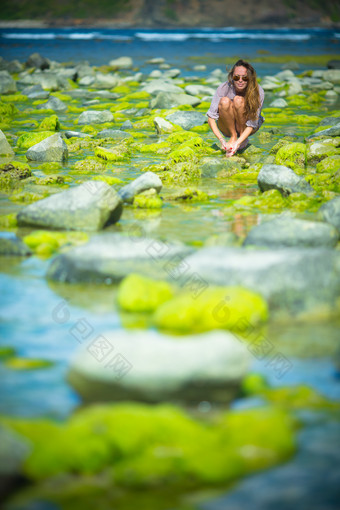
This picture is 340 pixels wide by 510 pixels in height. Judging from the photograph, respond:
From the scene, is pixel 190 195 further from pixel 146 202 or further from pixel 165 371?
pixel 165 371

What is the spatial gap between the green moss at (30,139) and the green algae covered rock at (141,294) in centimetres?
442

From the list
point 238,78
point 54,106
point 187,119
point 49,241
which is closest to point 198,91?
point 54,106

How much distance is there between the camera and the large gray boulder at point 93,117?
29.5 ft

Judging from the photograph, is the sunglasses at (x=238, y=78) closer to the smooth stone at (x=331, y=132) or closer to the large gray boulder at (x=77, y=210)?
the smooth stone at (x=331, y=132)

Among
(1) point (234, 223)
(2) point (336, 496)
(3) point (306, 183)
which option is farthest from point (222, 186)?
(2) point (336, 496)

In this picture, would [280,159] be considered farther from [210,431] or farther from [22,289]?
[210,431]

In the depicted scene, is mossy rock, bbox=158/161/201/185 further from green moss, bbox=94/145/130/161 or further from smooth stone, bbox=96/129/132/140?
smooth stone, bbox=96/129/132/140

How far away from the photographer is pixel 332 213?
3996 millimetres

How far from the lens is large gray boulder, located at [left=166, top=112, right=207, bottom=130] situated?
8547mm

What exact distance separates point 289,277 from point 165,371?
0.93 meters

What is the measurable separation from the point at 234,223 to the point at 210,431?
8.18ft

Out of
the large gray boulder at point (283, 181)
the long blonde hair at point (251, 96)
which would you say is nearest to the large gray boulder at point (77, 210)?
the large gray boulder at point (283, 181)

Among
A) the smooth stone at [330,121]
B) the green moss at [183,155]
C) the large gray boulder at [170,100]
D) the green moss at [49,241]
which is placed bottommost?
the large gray boulder at [170,100]

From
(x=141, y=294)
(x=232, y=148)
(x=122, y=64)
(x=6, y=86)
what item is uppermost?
(x=141, y=294)
